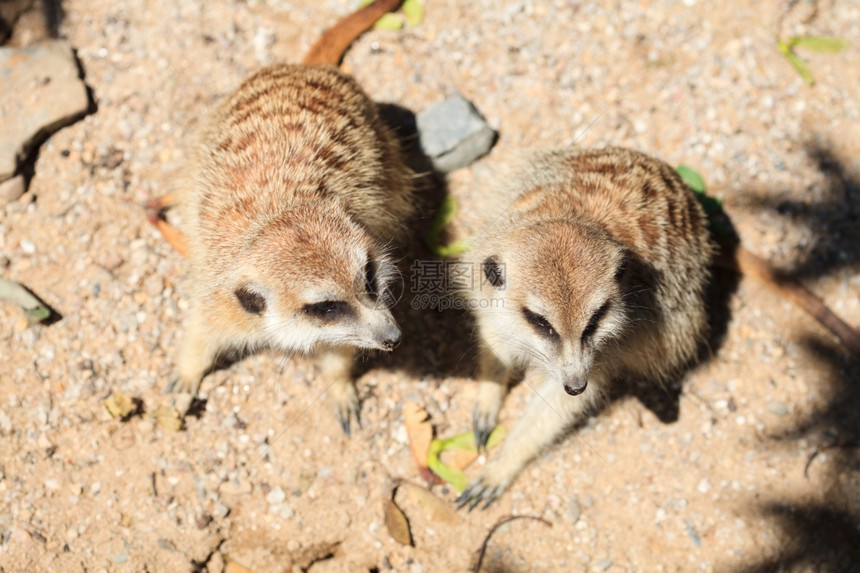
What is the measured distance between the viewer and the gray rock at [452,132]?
3.52 metres

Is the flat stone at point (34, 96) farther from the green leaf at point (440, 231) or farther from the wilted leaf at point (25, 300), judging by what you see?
the green leaf at point (440, 231)

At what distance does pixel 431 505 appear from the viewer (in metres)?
3.04

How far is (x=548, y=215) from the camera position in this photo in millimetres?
2635

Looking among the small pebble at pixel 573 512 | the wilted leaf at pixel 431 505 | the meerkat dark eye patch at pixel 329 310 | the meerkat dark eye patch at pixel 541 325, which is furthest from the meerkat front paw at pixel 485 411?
the meerkat dark eye patch at pixel 329 310

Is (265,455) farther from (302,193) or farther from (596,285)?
(596,285)

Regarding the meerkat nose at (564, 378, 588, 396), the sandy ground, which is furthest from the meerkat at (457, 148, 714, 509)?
the sandy ground

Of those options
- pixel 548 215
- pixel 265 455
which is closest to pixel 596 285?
pixel 548 215

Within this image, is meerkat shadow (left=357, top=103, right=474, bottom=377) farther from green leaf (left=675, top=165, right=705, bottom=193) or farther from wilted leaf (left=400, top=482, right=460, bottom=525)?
green leaf (left=675, top=165, right=705, bottom=193)

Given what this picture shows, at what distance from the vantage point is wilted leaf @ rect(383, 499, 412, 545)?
9.68ft

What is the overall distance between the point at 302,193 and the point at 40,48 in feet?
6.48

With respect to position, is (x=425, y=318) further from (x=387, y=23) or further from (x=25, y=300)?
(x=25, y=300)

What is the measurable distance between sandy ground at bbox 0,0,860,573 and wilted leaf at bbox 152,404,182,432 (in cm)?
4

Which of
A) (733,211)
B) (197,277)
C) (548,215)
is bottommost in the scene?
(733,211)

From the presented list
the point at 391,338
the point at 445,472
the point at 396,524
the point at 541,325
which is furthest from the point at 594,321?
the point at 396,524
